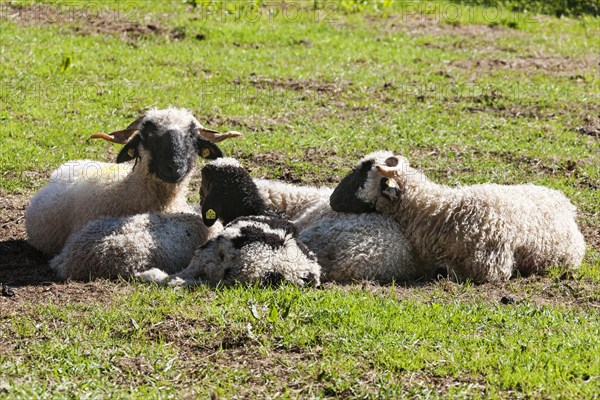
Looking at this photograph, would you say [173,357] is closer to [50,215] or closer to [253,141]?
[50,215]

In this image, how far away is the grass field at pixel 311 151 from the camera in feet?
20.5

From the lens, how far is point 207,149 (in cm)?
932

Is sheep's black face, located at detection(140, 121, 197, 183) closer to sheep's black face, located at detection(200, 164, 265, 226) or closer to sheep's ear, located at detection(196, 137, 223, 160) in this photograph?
sheep's ear, located at detection(196, 137, 223, 160)

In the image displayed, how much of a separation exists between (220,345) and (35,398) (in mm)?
1368

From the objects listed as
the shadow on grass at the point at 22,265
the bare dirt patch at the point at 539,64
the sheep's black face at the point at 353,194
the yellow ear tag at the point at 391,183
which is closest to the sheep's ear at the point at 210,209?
the sheep's black face at the point at 353,194

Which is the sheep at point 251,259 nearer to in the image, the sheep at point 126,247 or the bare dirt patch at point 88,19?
the sheep at point 126,247

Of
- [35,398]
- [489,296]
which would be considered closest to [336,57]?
[489,296]

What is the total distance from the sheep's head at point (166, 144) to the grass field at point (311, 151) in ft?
4.45

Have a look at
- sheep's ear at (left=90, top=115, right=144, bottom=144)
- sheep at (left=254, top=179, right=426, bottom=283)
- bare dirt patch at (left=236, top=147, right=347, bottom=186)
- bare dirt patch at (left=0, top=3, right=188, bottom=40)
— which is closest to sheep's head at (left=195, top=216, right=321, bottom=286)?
sheep at (left=254, top=179, right=426, bottom=283)

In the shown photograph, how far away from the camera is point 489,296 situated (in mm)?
8000

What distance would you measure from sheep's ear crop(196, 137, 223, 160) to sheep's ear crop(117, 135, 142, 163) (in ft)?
1.82

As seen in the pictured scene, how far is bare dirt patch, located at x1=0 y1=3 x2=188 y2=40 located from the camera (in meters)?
16.9

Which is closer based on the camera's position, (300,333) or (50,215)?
(300,333)

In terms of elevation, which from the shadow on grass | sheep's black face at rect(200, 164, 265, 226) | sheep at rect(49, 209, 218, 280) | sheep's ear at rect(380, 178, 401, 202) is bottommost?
the shadow on grass
